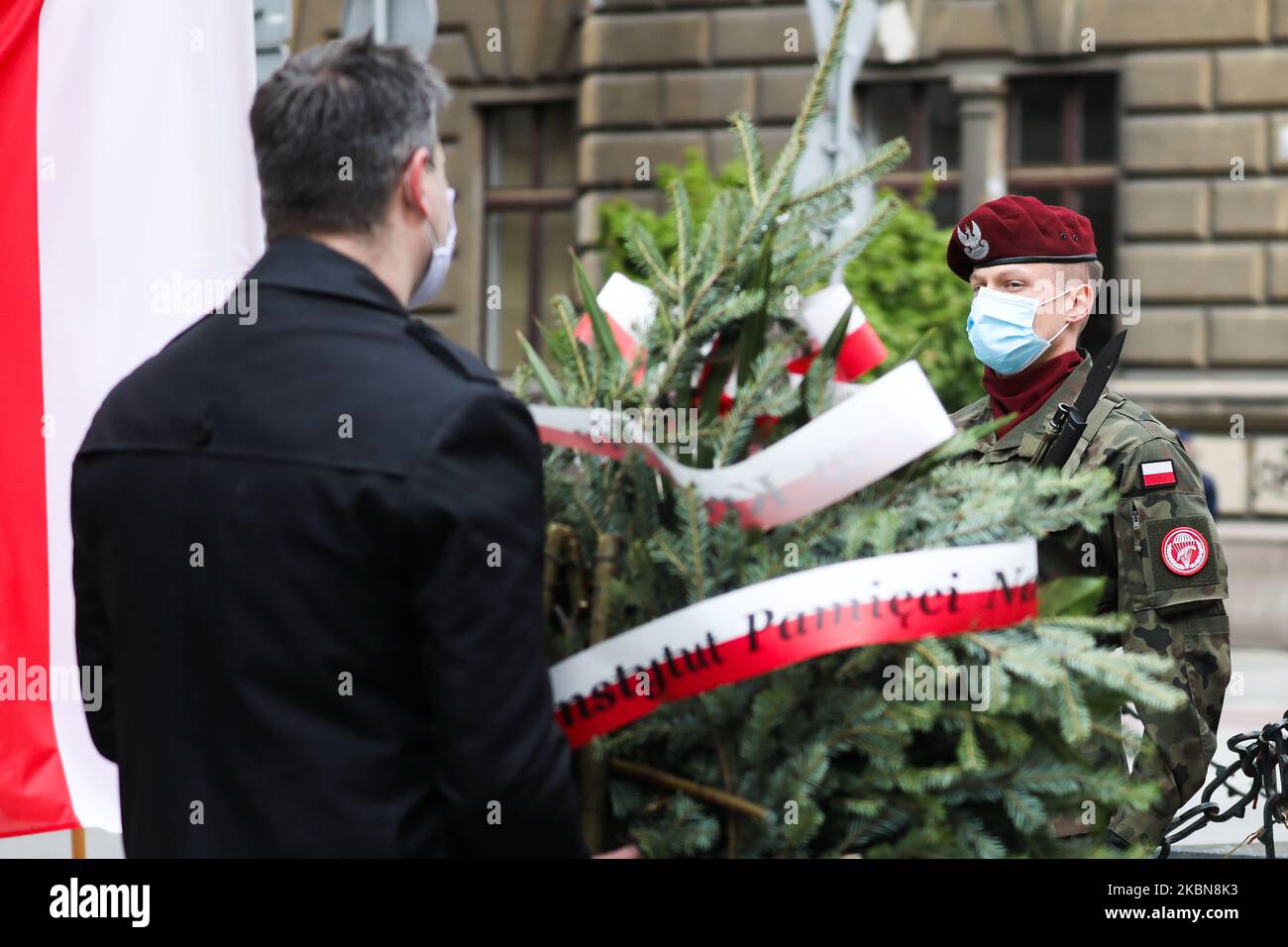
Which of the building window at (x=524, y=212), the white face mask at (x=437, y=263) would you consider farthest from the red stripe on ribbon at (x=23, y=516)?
the building window at (x=524, y=212)

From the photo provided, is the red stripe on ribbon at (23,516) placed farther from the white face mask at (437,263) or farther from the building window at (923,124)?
the building window at (923,124)

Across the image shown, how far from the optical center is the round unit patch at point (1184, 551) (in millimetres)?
2783

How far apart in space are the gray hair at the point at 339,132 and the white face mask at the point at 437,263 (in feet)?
0.38

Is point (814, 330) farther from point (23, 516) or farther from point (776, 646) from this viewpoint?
point (23, 516)

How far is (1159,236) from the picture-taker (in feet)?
39.2

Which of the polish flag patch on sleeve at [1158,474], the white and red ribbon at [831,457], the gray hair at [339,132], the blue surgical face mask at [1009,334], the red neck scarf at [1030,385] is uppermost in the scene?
the gray hair at [339,132]

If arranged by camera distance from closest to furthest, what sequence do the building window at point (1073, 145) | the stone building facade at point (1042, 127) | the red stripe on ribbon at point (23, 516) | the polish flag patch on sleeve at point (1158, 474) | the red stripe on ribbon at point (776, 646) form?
1. the red stripe on ribbon at point (776, 646)
2. the polish flag patch on sleeve at point (1158, 474)
3. the red stripe on ribbon at point (23, 516)
4. the stone building facade at point (1042, 127)
5. the building window at point (1073, 145)

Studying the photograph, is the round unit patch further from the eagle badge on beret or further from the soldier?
the eagle badge on beret

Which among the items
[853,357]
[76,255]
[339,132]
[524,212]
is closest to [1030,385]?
[853,357]

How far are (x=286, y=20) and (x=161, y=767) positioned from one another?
3270mm

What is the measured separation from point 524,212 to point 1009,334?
11610 mm

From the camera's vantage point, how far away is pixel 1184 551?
2.79 meters

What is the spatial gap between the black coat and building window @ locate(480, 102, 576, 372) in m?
12.2

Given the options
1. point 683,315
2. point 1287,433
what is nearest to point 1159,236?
→ point 1287,433
